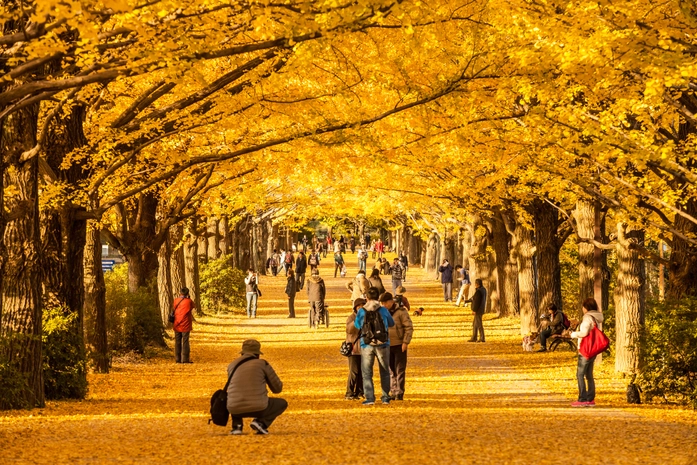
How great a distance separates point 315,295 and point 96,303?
14.0 metres

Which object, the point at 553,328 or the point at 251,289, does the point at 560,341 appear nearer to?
the point at 553,328

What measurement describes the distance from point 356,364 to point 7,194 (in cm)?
591

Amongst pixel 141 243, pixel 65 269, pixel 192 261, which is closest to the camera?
pixel 65 269

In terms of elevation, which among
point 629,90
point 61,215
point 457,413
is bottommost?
point 457,413

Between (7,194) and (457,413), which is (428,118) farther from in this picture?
(7,194)

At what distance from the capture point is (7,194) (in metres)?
14.6

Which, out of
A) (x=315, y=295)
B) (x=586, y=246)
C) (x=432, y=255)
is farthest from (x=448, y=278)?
(x=432, y=255)

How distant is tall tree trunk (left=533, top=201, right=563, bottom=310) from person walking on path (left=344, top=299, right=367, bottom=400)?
11.9 meters

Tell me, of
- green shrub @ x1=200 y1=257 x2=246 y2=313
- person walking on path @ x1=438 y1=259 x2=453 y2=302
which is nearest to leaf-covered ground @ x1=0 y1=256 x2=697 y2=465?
green shrub @ x1=200 y1=257 x2=246 y2=313

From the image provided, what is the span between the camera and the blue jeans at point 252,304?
3997 centimetres

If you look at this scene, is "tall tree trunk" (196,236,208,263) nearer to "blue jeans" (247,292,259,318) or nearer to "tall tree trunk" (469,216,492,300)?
"blue jeans" (247,292,259,318)

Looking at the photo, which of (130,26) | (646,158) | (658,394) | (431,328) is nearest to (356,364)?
(658,394)

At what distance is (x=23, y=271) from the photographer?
15.0 metres

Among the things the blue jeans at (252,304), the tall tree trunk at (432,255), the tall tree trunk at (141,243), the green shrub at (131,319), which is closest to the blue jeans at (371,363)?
the green shrub at (131,319)
